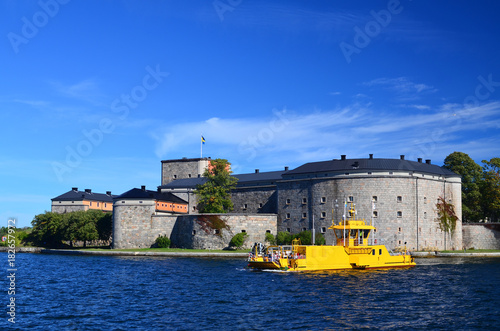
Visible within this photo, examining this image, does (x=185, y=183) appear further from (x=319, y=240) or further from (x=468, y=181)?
(x=468, y=181)

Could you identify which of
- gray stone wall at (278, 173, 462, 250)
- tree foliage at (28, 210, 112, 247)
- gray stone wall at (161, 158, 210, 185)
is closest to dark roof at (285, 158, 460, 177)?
gray stone wall at (278, 173, 462, 250)

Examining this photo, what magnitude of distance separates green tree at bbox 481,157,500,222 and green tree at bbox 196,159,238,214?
4125 centimetres

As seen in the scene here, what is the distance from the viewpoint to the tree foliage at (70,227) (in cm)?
9219

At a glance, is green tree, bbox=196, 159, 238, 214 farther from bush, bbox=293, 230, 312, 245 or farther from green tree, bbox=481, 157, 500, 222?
green tree, bbox=481, 157, 500, 222

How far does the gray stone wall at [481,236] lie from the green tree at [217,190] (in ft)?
126

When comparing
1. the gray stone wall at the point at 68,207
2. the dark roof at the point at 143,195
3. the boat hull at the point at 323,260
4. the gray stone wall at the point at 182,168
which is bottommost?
the boat hull at the point at 323,260

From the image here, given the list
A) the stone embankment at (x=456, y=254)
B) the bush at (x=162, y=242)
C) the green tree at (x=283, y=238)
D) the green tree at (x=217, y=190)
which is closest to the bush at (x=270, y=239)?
the green tree at (x=283, y=238)

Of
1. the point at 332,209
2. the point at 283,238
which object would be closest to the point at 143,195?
the point at 283,238

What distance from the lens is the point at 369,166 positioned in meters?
80.9

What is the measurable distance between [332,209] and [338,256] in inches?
1148

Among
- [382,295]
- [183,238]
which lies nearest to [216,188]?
[183,238]

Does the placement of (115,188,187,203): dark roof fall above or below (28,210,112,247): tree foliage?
above

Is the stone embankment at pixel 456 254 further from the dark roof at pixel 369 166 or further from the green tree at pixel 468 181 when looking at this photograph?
the green tree at pixel 468 181

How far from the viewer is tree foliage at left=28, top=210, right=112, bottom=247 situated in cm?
9219
